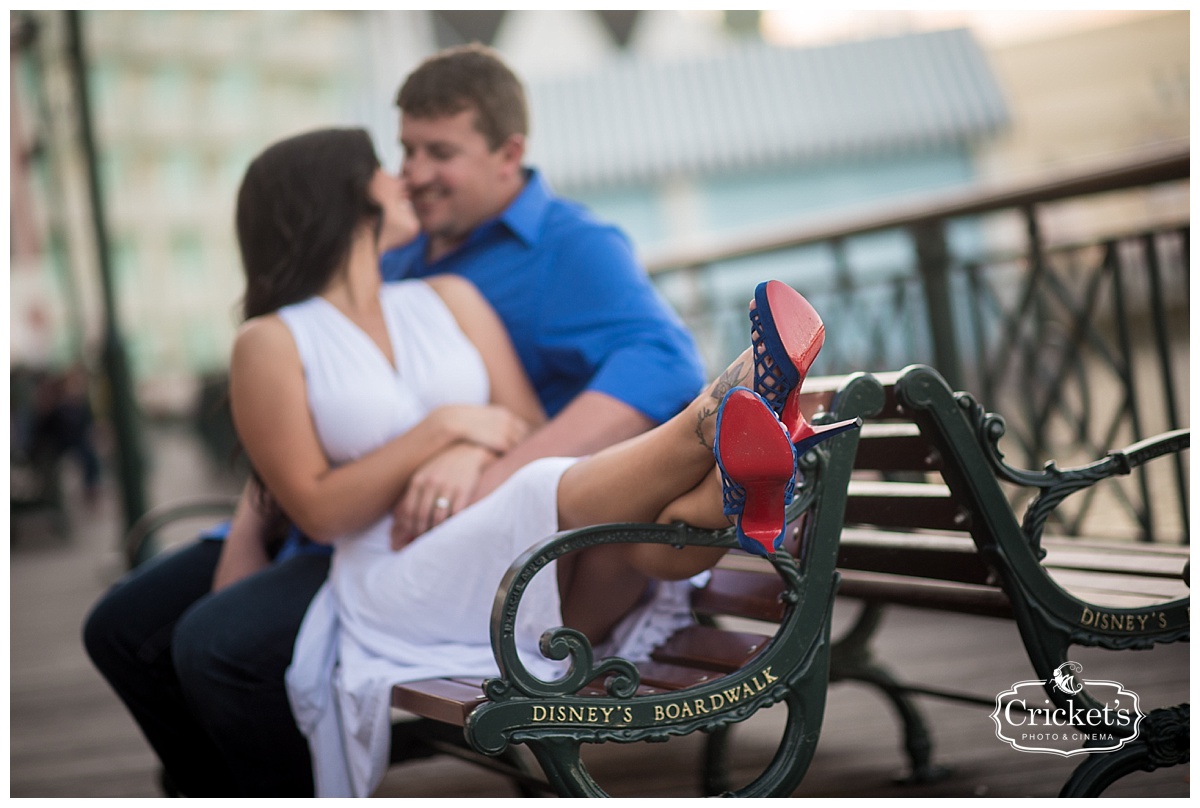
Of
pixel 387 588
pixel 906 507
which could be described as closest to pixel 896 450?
pixel 906 507

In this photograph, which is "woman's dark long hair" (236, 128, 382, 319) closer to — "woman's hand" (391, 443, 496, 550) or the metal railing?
"woman's hand" (391, 443, 496, 550)

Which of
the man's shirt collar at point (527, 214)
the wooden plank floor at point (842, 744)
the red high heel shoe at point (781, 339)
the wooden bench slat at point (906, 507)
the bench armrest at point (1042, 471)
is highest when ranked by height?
the man's shirt collar at point (527, 214)

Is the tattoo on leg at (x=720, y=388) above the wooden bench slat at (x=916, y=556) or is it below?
above

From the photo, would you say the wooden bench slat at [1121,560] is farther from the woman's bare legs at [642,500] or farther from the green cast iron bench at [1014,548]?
the woman's bare legs at [642,500]

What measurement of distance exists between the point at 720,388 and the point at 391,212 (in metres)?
1.10

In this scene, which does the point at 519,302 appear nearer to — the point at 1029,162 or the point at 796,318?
the point at 796,318

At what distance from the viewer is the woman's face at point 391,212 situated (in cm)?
242

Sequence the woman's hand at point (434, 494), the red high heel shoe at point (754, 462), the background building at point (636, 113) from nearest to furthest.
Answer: the red high heel shoe at point (754, 462)
the woman's hand at point (434, 494)
the background building at point (636, 113)

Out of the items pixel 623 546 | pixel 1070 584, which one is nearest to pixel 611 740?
pixel 623 546

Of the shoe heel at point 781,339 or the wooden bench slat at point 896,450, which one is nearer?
the shoe heel at point 781,339

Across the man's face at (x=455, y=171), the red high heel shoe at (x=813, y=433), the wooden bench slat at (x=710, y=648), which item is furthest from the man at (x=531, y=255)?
the red high heel shoe at (x=813, y=433)

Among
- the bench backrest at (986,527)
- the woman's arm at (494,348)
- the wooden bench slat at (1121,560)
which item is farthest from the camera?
the woman's arm at (494,348)

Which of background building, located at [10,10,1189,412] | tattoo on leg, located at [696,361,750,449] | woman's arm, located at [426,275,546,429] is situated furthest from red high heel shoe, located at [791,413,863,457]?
background building, located at [10,10,1189,412]

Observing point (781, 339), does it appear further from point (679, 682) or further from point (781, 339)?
point (679, 682)
